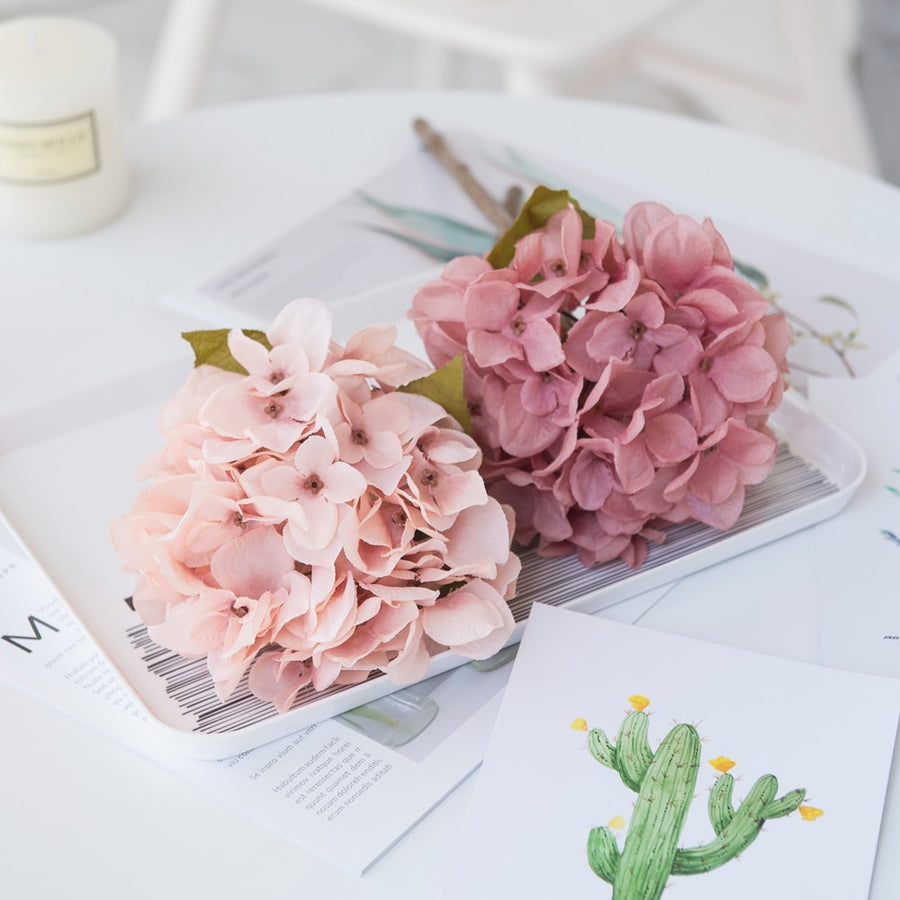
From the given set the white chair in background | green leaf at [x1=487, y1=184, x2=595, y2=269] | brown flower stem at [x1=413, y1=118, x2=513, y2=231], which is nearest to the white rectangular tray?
green leaf at [x1=487, y1=184, x2=595, y2=269]

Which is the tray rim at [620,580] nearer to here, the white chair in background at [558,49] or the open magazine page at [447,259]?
the open magazine page at [447,259]

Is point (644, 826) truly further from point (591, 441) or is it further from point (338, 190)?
point (338, 190)

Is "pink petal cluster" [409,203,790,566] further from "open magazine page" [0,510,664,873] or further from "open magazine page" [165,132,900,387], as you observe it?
"open magazine page" [165,132,900,387]

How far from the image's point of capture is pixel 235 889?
0.40 metres

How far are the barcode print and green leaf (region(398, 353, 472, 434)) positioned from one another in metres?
0.09

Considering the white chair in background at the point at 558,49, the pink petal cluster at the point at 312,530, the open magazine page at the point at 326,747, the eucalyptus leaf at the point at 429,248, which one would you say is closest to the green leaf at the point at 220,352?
the pink petal cluster at the point at 312,530

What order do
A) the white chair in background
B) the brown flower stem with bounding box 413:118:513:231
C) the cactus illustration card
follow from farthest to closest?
1. the white chair in background
2. the brown flower stem with bounding box 413:118:513:231
3. the cactus illustration card

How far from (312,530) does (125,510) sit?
169 mm

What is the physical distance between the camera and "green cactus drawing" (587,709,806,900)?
15.5 inches

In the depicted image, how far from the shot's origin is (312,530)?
16.1 inches

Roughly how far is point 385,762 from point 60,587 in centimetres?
16

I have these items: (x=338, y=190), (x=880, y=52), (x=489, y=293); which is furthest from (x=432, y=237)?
(x=880, y=52)

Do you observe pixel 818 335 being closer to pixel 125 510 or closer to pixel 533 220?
pixel 533 220

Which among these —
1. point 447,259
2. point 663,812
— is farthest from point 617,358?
point 447,259
